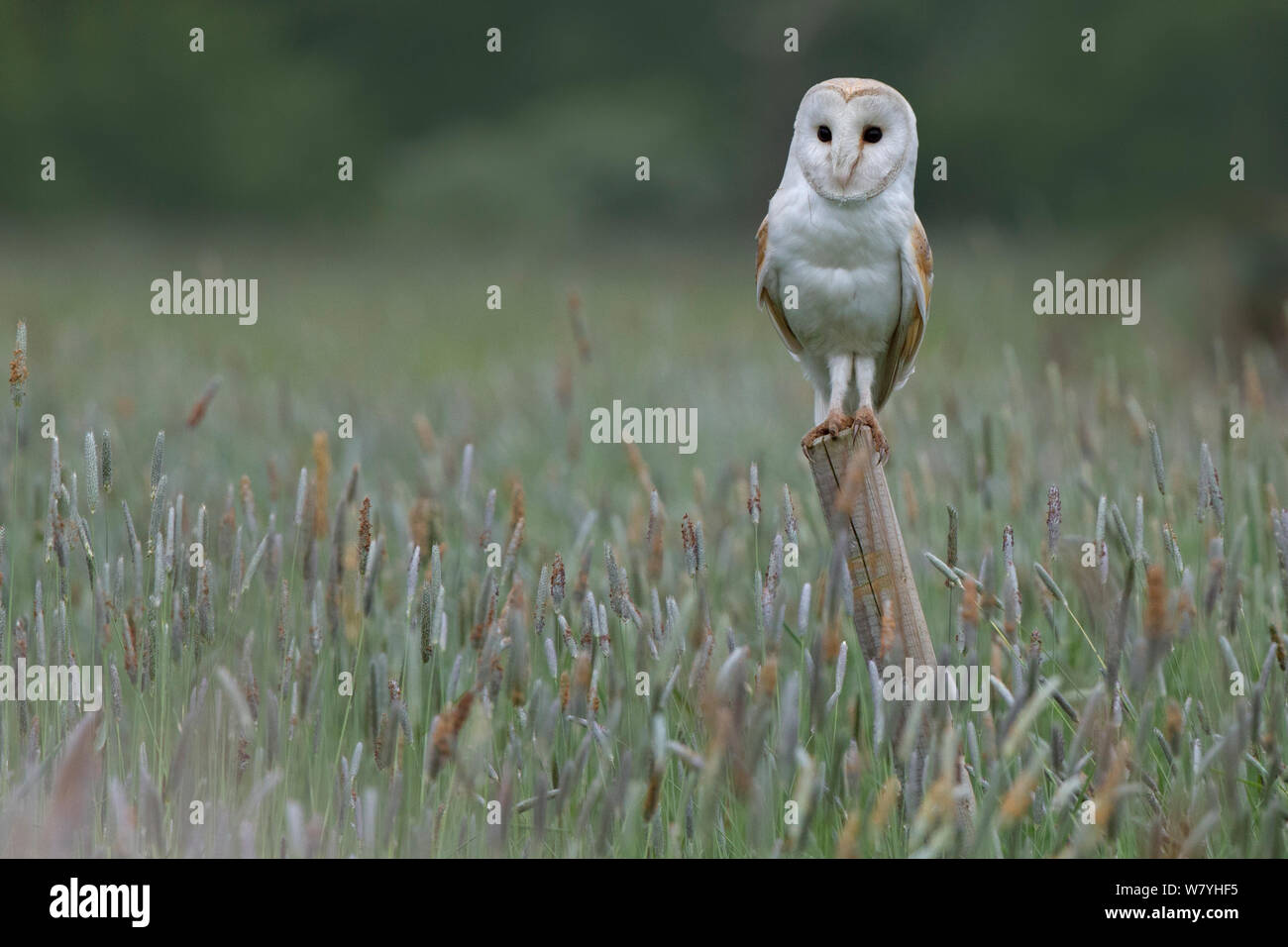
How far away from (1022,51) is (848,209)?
480 inches

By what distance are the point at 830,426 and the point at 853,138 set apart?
23.3 inches

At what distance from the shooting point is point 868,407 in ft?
8.83

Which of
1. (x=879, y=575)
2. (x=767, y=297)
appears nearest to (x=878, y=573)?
(x=879, y=575)

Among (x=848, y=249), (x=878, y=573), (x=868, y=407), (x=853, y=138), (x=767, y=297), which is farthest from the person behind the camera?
(x=767, y=297)

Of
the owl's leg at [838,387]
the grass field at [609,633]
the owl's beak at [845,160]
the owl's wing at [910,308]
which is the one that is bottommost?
the grass field at [609,633]

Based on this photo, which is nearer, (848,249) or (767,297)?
(848,249)

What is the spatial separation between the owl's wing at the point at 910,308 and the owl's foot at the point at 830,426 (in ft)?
0.85

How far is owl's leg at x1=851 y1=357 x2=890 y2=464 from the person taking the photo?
8.73 ft

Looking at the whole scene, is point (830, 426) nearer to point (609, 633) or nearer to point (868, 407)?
point (868, 407)

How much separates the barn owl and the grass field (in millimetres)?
310

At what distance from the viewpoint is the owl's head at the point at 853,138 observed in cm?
253

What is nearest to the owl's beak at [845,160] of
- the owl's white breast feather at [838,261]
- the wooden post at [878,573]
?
the owl's white breast feather at [838,261]

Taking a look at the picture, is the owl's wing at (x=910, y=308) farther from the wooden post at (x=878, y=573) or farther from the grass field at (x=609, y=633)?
the wooden post at (x=878, y=573)

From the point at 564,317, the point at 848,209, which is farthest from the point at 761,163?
the point at 848,209
